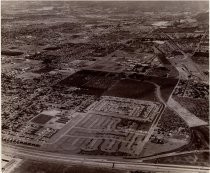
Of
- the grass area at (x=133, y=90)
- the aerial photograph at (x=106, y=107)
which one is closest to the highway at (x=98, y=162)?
the aerial photograph at (x=106, y=107)

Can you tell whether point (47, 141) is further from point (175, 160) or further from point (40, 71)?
point (40, 71)

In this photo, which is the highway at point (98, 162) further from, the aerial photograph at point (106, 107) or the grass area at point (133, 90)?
the grass area at point (133, 90)

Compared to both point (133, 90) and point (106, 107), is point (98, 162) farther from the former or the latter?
point (133, 90)

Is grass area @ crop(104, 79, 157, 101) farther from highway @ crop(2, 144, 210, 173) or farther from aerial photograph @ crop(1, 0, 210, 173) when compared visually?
highway @ crop(2, 144, 210, 173)

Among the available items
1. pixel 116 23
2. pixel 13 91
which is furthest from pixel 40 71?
pixel 116 23

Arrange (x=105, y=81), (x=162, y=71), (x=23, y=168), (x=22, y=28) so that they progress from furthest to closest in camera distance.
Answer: (x=22, y=28)
(x=162, y=71)
(x=105, y=81)
(x=23, y=168)

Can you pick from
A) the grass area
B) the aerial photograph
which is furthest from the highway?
the grass area
